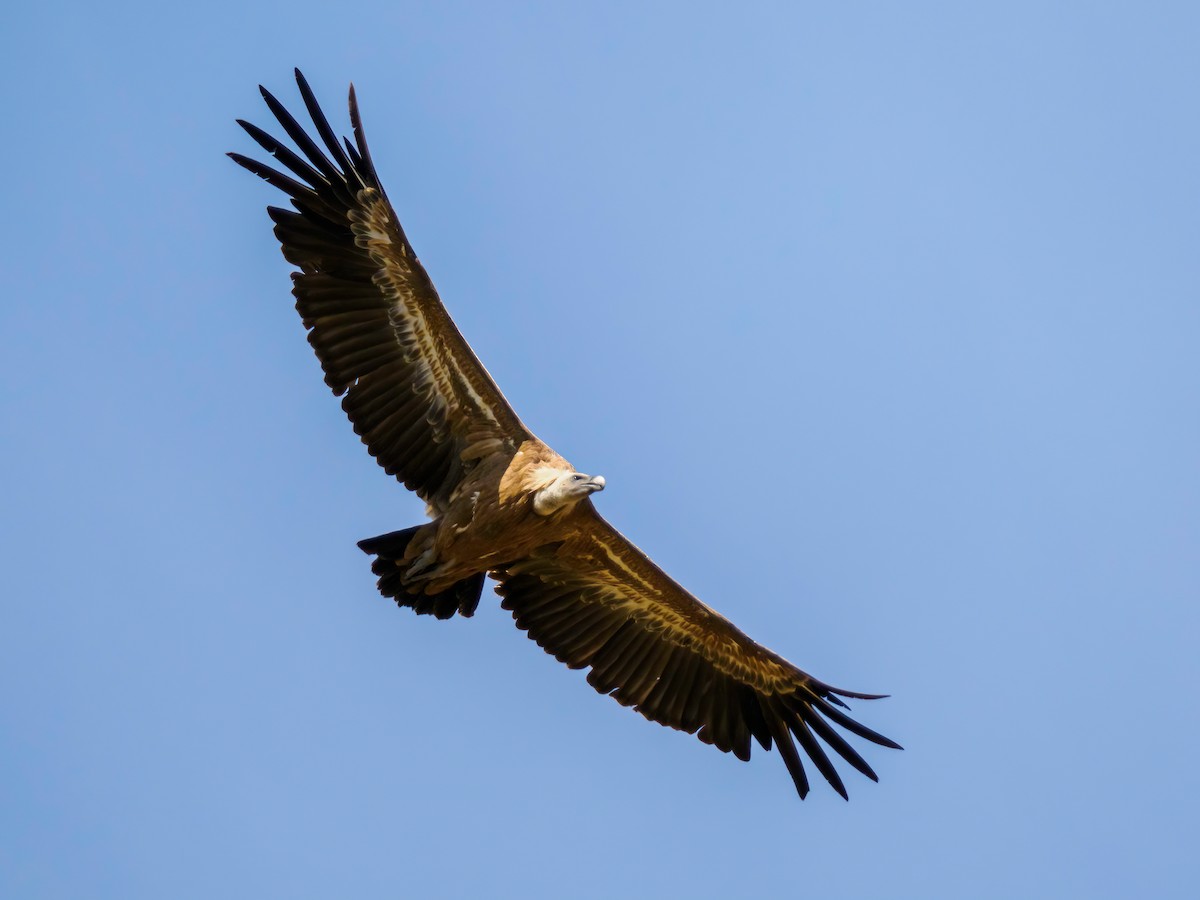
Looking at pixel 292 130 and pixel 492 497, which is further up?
pixel 292 130

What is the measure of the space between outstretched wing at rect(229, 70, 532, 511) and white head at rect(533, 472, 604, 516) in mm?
787

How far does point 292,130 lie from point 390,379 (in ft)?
7.79

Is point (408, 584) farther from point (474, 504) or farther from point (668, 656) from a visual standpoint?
point (668, 656)

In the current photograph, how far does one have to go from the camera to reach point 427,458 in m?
15.3

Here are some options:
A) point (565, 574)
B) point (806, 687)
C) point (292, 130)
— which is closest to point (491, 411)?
point (565, 574)

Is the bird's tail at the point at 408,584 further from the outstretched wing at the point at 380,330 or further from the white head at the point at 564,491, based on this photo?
the white head at the point at 564,491

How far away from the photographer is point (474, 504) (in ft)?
48.4

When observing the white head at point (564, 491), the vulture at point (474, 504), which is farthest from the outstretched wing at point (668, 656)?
the white head at point (564, 491)

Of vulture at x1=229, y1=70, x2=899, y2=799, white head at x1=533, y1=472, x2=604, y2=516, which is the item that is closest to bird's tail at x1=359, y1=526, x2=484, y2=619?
vulture at x1=229, y1=70, x2=899, y2=799

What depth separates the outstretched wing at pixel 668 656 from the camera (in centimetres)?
1573

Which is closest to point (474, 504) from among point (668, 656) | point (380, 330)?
point (380, 330)

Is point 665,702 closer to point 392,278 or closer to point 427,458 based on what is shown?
point 427,458

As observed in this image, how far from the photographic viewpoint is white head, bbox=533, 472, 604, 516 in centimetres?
1425

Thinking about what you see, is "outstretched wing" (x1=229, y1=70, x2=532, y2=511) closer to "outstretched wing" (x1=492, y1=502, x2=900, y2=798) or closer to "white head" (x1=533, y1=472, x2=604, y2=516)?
"white head" (x1=533, y1=472, x2=604, y2=516)
